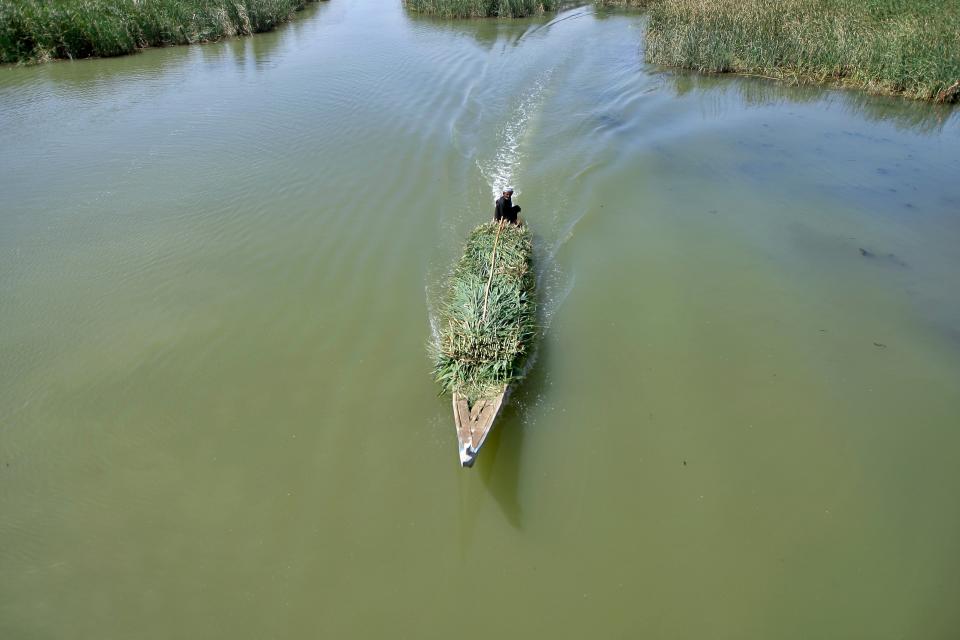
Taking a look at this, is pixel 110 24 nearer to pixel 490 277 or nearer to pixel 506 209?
pixel 506 209

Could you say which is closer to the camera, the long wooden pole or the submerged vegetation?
the submerged vegetation

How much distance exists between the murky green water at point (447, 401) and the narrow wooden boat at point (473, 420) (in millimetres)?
546

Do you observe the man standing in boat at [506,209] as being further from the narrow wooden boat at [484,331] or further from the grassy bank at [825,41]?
the grassy bank at [825,41]

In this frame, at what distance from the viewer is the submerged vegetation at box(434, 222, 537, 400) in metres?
7.30

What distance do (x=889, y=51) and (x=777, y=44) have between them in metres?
3.65

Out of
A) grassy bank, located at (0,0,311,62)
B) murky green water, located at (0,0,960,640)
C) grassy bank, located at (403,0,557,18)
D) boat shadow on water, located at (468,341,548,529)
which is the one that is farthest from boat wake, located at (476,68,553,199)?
grassy bank, located at (0,0,311,62)

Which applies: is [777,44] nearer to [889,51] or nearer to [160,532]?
[889,51]

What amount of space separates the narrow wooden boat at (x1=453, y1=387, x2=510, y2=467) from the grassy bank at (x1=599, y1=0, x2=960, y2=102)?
1950 centimetres

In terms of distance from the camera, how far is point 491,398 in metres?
6.97

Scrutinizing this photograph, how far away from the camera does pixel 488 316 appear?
7.85 meters

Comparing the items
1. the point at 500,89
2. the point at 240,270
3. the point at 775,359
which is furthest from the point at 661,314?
the point at 500,89

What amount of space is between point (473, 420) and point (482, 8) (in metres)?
30.6

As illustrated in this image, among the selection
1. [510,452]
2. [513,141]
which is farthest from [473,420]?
[513,141]

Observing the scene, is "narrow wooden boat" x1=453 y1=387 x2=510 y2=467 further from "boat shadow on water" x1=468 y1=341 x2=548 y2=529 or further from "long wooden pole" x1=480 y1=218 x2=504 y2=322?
"long wooden pole" x1=480 y1=218 x2=504 y2=322
